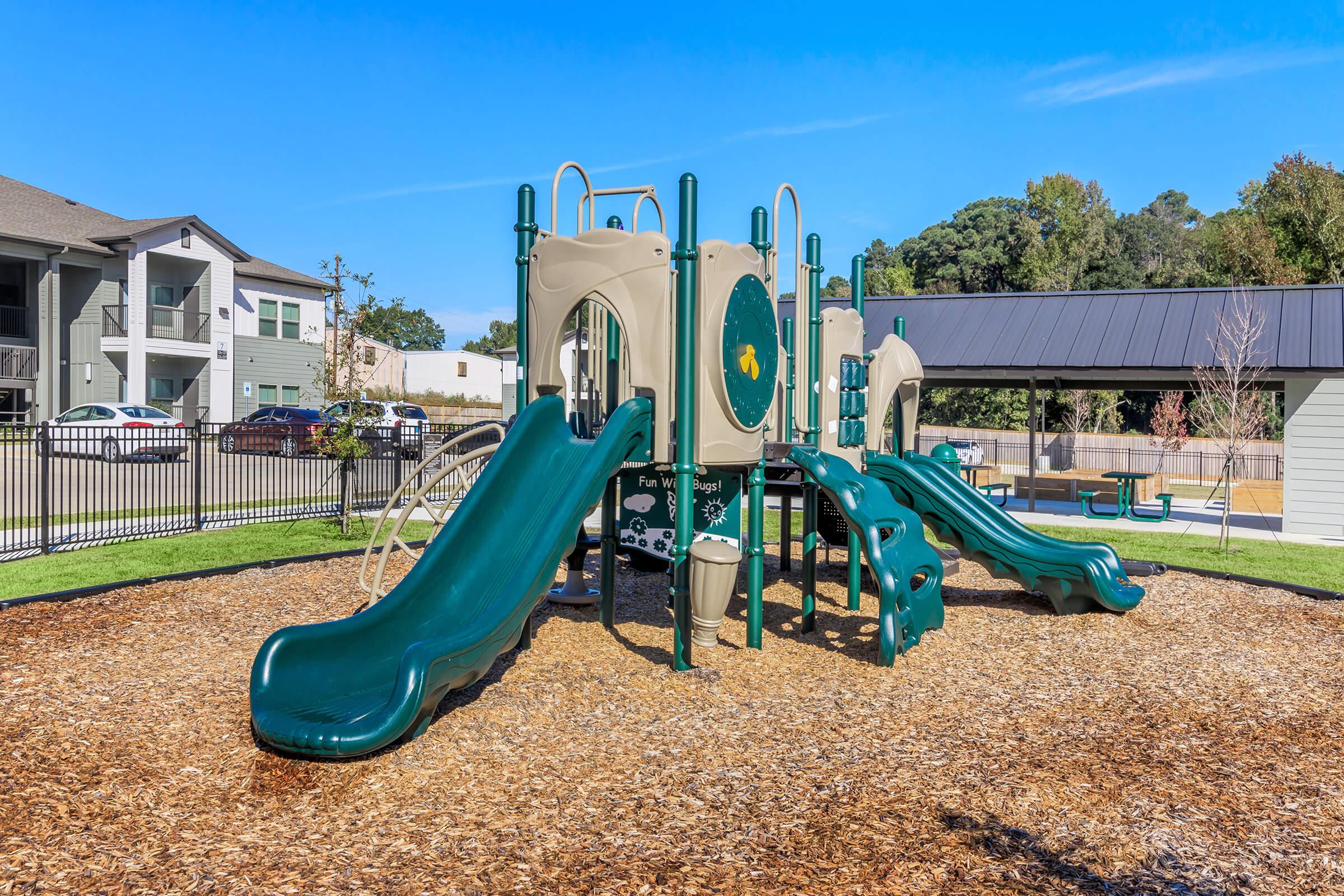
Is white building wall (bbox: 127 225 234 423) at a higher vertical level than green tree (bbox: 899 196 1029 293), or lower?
lower

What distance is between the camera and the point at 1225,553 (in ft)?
46.0

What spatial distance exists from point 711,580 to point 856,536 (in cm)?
298

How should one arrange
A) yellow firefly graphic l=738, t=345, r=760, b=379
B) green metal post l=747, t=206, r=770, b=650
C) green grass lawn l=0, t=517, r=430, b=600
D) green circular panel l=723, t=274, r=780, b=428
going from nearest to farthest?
green circular panel l=723, t=274, r=780, b=428, yellow firefly graphic l=738, t=345, r=760, b=379, green metal post l=747, t=206, r=770, b=650, green grass lawn l=0, t=517, r=430, b=600

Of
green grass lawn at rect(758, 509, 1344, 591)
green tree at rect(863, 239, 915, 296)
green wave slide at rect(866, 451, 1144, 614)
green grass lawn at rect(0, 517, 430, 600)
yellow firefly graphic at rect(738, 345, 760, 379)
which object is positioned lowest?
green grass lawn at rect(758, 509, 1344, 591)

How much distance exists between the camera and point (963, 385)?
20391mm

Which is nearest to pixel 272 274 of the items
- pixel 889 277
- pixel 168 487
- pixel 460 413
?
pixel 460 413

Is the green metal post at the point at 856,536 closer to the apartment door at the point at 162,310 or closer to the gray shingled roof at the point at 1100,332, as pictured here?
the gray shingled roof at the point at 1100,332

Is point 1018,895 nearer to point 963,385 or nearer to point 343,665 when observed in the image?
point 343,665

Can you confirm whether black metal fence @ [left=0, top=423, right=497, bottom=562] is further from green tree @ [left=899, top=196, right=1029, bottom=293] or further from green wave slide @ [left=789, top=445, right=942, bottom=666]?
green tree @ [left=899, top=196, right=1029, bottom=293]

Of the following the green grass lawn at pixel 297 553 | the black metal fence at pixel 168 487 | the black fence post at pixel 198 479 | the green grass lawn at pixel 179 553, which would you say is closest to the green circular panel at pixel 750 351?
the green grass lawn at pixel 297 553

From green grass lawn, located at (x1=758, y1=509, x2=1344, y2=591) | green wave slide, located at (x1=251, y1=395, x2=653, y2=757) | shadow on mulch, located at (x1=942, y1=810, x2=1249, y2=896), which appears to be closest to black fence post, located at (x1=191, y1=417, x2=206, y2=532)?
green grass lawn, located at (x1=758, y1=509, x2=1344, y2=591)

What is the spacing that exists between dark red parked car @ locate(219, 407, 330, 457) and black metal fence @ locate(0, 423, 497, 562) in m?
0.26

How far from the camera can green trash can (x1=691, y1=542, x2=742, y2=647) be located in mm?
6449

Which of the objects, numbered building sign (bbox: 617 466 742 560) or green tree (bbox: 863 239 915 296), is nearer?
numbered building sign (bbox: 617 466 742 560)
